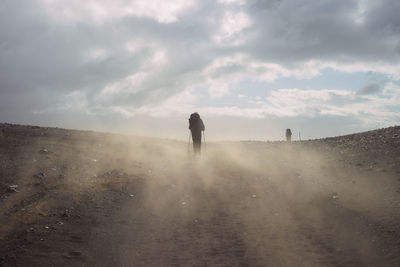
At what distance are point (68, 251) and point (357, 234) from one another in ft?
24.0

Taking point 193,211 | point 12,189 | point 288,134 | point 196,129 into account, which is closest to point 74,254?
point 193,211

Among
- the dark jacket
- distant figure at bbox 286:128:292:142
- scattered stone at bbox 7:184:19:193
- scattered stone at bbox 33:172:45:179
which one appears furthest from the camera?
distant figure at bbox 286:128:292:142

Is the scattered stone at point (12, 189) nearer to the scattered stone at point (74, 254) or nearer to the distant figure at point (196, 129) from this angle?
the scattered stone at point (74, 254)

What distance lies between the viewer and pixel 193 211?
10.9m

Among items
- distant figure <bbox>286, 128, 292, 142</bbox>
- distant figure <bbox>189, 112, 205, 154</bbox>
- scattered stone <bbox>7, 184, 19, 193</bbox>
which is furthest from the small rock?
distant figure <bbox>286, 128, 292, 142</bbox>

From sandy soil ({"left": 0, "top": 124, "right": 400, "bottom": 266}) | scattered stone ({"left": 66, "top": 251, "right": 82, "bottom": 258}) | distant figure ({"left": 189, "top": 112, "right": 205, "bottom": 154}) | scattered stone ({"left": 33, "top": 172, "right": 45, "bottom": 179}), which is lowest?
scattered stone ({"left": 66, "top": 251, "right": 82, "bottom": 258})

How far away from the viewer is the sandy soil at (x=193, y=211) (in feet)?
25.3

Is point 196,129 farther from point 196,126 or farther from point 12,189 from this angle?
point 12,189

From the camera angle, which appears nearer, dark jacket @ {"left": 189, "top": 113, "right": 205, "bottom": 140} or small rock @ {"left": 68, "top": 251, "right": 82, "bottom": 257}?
small rock @ {"left": 68, "top": 251, "right": 82, "bottom": 257}

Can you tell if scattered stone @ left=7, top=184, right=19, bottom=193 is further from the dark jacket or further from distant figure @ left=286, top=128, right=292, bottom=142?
distant figure @ left=286, top=128, right=292, bottom=142

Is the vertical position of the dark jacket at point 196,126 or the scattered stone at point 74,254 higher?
the dark jacket at point 196,126

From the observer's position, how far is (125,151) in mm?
21906

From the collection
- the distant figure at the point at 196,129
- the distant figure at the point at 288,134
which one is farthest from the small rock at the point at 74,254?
the distant figure at the point at 288,134

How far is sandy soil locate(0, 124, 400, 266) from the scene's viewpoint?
7.71m
